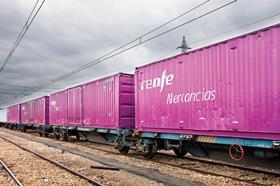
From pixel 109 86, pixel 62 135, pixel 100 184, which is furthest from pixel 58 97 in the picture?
pixel 100 184

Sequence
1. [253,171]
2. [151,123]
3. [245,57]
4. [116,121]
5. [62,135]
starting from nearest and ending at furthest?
[245,57] < [253,171] < [151,123] < [116,121] < [62,135]

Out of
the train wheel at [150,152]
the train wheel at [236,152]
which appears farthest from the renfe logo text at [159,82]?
the train wheel at [236,152]

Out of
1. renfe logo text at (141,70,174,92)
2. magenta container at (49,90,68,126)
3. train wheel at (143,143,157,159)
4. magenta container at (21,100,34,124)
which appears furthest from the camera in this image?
magenta container at (21,100,34,124)

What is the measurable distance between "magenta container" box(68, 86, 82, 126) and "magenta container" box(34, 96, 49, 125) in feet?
31.4

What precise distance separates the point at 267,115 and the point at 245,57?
5.34 ft

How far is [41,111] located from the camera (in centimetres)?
3519

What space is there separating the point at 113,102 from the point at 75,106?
22.1 ft

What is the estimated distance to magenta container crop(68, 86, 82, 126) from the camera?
22.5 meters

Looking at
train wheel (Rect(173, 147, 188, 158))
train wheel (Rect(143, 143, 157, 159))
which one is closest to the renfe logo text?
train wheel (Rect(143, 143, 157, 159))

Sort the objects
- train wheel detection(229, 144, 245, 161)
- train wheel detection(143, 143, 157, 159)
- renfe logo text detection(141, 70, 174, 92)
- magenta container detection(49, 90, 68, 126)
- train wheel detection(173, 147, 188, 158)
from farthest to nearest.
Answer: magenta container detection(49, 90, 68, 126) → train wheel detection(143, 143, 157, 159) → train wheel detection(173, 147, 188, 158) → renfe logo text detection(141, 70, 174, 92) → train wheel detection(229, 144, 245, 161)

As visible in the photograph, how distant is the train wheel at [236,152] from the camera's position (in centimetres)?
965

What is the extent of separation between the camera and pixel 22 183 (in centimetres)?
937

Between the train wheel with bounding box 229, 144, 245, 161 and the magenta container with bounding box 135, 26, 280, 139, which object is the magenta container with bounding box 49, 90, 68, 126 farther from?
the train wheel with bounding box 229, 144, 245, 161

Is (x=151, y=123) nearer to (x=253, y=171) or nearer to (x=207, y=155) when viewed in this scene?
(x=207, y=155)
